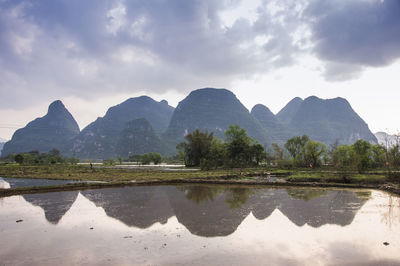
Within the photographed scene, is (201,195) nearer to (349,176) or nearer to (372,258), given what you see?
(372,258)

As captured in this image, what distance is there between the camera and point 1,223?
39.5 ft

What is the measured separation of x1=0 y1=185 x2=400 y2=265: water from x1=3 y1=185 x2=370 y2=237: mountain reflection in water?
0.18ft

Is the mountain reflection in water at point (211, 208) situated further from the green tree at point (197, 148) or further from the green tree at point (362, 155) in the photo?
the green tree at point (197, 148)

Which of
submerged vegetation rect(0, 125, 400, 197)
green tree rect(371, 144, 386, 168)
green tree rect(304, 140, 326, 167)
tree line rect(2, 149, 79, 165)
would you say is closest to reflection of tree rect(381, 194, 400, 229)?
submerged vegetation rect(0, 125, 400, 197)

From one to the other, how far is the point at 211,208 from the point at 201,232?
4665 mm

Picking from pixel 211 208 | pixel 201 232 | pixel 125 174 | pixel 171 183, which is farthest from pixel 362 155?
pixel 125 174

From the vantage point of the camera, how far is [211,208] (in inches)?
591

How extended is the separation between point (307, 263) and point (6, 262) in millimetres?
9372

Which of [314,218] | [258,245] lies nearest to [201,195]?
[314,218]

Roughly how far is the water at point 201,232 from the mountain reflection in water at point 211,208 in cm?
5

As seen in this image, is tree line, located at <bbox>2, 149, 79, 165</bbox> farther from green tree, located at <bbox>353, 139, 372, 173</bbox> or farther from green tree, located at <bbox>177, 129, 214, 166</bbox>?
green tree, located at <bbox>353, 139, 372, 173</bbox>

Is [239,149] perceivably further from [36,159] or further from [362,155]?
[36,159]

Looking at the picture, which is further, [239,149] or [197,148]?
[197,148]

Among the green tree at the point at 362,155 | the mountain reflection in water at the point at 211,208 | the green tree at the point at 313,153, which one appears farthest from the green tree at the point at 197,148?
the mountain reflection in water at the point at 211,208
